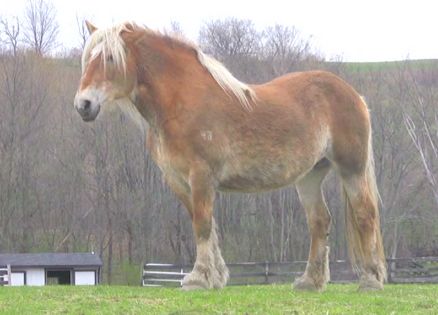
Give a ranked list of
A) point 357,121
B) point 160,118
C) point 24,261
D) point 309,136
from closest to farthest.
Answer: point 160,118 < point 309,136 < point 357,121 < point 24,261

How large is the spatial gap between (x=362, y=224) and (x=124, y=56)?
3146 mm

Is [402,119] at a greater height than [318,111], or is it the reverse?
[402,119]

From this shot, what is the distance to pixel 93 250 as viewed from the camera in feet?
124

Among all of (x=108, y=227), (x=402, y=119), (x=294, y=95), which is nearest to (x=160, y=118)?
(x=294, y=95)

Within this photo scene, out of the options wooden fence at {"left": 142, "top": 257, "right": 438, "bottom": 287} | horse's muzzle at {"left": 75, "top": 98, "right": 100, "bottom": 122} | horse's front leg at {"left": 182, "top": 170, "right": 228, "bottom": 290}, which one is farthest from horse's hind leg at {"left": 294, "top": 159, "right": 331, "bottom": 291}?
wooden fence at {"left": 142, "top": 257, "right": 438, "bottom": 287}

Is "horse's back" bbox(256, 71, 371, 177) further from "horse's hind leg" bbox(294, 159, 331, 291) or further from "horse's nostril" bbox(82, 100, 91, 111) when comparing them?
"horse's nostril" bbox(82, 100, 91, 111)

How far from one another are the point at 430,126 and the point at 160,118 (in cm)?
3609

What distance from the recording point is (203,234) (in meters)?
6.40

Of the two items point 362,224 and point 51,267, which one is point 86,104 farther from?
point 51,267

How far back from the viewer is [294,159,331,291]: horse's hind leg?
7449 millimetres

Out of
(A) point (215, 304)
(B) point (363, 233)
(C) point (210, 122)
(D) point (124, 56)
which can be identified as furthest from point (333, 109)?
(A) point (215, 304)

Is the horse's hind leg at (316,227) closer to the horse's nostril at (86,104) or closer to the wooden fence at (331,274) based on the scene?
the horse's nostril at (86,104)

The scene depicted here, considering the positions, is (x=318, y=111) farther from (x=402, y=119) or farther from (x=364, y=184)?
(x=402, y=119)

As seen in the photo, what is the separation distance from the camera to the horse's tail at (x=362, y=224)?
24.3 ft
